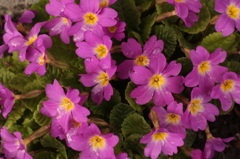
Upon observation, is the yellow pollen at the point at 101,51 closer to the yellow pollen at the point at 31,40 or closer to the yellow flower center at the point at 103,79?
the yellow flower center at the point at 103,79

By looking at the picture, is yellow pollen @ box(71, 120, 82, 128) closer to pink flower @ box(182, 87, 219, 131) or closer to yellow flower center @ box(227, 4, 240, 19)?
pink flower @ box(182, 87, 219, 131)

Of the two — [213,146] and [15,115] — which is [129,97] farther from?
[15,115]

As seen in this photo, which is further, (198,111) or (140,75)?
(198,111)

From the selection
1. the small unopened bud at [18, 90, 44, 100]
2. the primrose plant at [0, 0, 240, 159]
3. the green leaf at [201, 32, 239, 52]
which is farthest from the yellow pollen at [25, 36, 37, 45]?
the green leaf at [201, 32, 239, 52]

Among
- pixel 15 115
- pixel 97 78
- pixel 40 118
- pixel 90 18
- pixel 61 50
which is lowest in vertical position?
pixel 15 115

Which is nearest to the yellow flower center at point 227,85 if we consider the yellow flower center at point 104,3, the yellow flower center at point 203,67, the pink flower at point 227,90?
the pink flower at point 227,90

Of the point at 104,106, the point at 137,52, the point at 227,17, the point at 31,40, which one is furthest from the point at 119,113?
the point at 227,17
